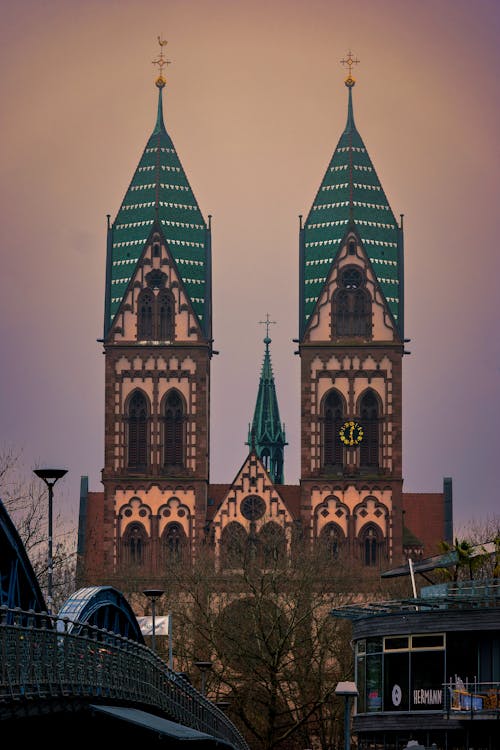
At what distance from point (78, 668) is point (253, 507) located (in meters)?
89.2

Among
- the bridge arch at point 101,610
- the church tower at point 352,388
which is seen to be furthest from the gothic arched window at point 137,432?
the bridge arch at point 101,610

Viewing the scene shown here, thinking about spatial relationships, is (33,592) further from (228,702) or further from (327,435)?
(327,435)

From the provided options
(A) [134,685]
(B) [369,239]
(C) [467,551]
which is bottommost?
(A) [134,685]

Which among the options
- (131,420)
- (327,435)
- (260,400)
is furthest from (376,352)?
(260,400)

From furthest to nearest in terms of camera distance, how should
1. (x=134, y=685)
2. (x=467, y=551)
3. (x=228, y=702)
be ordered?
1. (x=228, y=702)
2. (x=467, y=551)
3. (x=134, y=685)

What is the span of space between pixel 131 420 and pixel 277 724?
32.0 metres

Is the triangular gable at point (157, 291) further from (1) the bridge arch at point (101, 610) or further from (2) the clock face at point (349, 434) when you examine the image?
(1) the bridge arch at point (101, 610)

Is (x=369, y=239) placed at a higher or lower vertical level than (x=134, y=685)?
higher

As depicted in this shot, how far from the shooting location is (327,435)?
436ft

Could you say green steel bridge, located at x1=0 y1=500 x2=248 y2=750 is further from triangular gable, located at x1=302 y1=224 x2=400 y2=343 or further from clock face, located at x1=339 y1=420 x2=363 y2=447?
triangular gable, located at x1=302 y1=224 x2=400 y2=343

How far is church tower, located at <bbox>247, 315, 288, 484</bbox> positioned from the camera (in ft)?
506

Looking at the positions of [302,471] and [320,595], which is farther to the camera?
[302,471]

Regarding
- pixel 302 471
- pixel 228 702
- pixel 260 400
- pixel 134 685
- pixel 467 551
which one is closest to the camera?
pixel 134 685

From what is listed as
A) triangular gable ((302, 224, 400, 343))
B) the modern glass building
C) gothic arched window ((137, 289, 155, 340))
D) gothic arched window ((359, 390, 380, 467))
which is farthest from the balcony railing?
gothic arched window ((137, 289, 155, 340))
